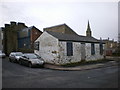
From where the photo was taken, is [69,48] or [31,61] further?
[69,48]

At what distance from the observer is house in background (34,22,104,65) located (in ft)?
56.0

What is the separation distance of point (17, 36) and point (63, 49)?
20072mm

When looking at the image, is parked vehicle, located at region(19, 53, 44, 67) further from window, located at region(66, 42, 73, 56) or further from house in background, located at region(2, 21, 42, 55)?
house in background, located at region(2, 21, 42, 55)

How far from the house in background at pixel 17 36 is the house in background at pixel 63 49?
8465 millimetres

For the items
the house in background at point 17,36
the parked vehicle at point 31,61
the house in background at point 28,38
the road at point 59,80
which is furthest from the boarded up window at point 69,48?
the house in background at point 17,36

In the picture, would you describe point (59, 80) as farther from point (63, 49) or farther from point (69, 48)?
point (69, 48)

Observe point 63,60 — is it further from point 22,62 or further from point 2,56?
point 2,56

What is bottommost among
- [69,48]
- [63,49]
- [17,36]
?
[63,49]

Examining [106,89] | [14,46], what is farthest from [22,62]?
[14,46]

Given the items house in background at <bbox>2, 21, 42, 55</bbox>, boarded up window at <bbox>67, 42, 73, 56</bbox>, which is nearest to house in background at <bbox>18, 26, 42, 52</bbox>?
house in background at <bbox>2, 21, 42, 55</bbox>

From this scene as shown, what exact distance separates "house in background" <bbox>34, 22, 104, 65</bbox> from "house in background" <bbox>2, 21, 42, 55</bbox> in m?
8.46

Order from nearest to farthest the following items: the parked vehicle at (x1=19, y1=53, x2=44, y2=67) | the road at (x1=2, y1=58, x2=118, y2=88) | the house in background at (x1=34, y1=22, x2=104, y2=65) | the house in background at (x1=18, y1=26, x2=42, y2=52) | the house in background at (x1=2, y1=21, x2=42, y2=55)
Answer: the road at (x1=2, y1=58, x2=118, y2=88) < the parked vehicle at (x1=19, y1=53, x2=44, y2=67) < the house in background at (x1=34, y1=22, x2=104, y2=65) < the house in background at (x1=18, y1=26, x2=42, y2=52) < the house in background at (x1=2, y1=21, x2=42, y2=55)

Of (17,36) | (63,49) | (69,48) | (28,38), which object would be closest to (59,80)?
(63,49)

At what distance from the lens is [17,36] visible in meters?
33.6
